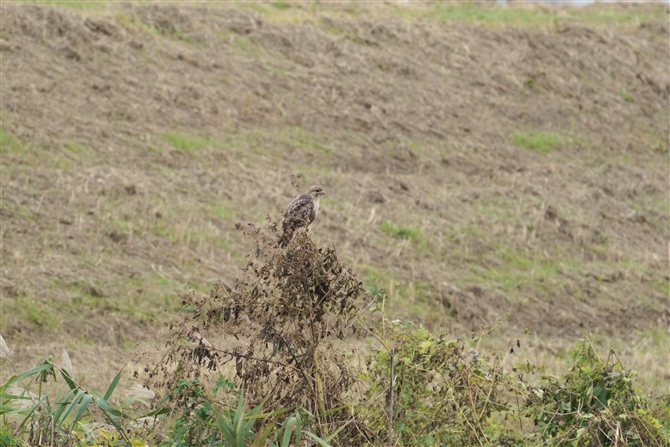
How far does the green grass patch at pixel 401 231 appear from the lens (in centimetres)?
1806

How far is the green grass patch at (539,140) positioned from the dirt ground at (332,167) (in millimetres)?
78

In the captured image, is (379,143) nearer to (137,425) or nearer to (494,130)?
(494,130)

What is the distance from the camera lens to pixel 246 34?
24.8 m

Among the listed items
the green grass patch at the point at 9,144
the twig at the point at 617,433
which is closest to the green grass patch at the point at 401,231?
the green grass patch at the point at 9,144

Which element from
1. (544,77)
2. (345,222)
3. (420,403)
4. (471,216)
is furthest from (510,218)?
(420,403)

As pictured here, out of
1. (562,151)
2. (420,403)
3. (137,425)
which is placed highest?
(420,403)

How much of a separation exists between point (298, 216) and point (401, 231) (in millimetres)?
11141

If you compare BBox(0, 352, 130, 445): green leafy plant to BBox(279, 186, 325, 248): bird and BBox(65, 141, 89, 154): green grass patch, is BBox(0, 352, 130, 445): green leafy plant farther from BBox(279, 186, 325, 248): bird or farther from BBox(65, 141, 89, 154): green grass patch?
BBox(65, 141, 89, 154): green grass patch

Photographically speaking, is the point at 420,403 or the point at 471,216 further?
the point at 471,216

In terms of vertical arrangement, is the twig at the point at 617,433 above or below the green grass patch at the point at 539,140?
above

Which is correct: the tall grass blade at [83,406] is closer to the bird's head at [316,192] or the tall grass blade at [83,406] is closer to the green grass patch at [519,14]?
the bird's head at [316,192]

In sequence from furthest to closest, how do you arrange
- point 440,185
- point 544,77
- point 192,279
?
point 544,77
point 440,185
point 192,279

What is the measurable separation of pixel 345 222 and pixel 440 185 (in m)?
4.15

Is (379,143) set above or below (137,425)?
below
